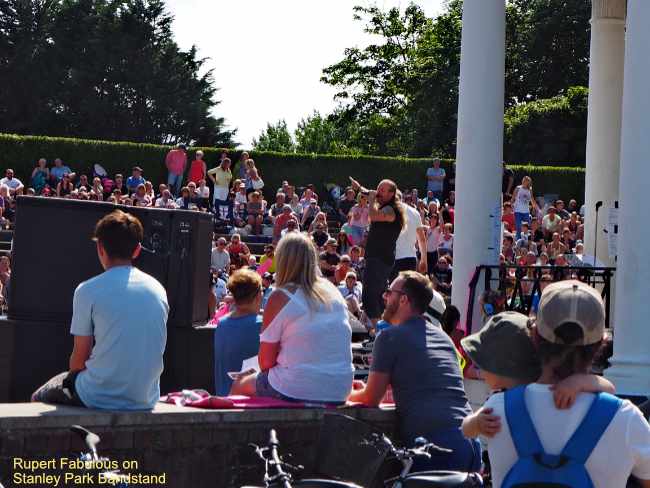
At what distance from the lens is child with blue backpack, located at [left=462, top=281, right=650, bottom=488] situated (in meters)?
3.94

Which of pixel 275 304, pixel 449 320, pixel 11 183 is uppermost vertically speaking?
pixel 11 183

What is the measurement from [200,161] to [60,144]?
8.24 m

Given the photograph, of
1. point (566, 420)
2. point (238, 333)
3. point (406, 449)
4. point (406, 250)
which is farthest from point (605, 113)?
point (566, 420)

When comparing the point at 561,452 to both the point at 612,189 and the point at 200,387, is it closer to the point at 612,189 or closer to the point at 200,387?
the point at 200,387

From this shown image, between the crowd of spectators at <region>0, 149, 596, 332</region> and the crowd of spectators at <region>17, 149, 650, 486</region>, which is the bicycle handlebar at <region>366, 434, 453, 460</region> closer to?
the crowd of spectators at <region>17, 149, 650, 486</region>

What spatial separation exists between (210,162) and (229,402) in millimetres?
33510

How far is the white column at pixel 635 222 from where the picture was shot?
37.3 feet

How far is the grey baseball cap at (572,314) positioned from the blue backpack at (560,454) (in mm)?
189

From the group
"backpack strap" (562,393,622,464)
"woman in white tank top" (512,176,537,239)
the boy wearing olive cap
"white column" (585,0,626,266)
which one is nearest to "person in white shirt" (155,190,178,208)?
"woman in white tank top" (512,176,537,239)

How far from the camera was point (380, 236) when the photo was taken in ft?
47.6

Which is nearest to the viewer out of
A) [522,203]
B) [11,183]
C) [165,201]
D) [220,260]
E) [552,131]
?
[220,260]

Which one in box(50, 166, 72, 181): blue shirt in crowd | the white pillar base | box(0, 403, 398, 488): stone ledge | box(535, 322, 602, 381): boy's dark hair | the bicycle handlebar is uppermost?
box(50, 166, 72, 181): blue shirt in crowd

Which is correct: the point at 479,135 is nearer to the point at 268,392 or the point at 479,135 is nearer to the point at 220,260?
the point at 268,392

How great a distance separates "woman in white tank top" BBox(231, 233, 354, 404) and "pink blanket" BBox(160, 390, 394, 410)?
0.07m
